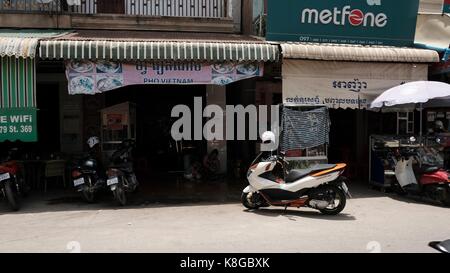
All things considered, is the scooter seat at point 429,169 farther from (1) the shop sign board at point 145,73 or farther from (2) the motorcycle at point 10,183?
(2) the motorcycle at point 10,183

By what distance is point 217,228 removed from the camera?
6.99m

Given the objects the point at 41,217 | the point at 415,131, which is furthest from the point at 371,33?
the point at 41,217

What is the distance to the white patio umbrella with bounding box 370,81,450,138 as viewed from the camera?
9219mm

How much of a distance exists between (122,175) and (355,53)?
5.63 metres

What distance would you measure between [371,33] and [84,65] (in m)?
6.49

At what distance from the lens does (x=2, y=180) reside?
826 centimetres

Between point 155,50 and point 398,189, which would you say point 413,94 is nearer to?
point 398,189

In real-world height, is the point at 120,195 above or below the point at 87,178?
below

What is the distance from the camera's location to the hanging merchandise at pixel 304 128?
9758mm

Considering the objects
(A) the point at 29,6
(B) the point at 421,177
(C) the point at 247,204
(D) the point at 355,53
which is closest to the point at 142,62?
(C) the point at 247,204

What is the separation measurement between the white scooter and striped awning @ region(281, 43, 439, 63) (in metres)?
2.37

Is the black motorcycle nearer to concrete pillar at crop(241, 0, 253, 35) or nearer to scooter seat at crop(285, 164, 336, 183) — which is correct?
scooter seat at crop(285, 164, 336, 183)

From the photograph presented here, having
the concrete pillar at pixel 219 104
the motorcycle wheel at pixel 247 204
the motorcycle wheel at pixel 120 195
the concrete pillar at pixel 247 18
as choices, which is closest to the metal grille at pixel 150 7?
the concrete pillar at pixel 247 18

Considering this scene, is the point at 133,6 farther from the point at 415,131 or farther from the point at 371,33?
the point at 415,131
